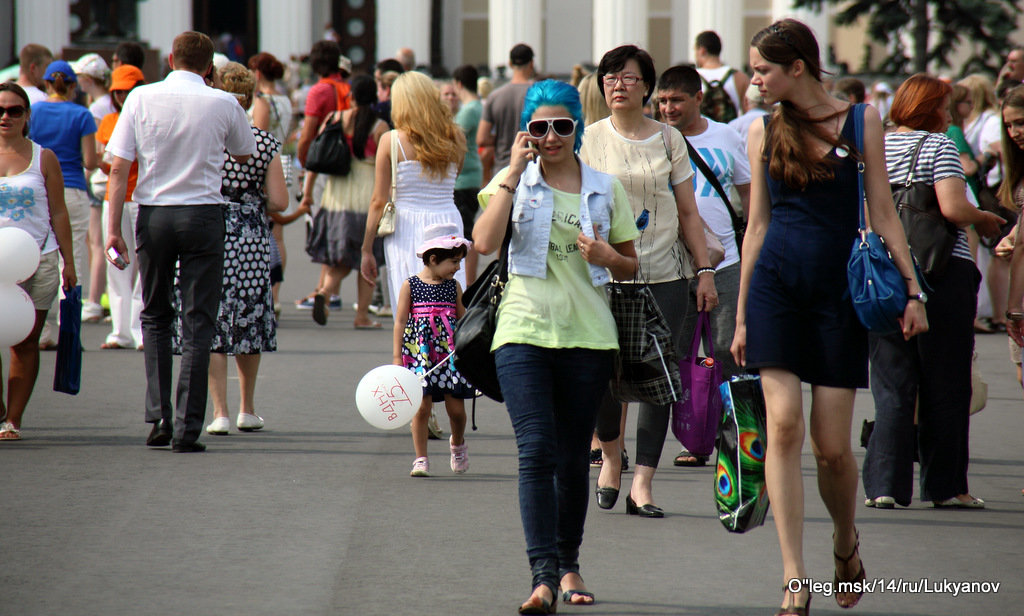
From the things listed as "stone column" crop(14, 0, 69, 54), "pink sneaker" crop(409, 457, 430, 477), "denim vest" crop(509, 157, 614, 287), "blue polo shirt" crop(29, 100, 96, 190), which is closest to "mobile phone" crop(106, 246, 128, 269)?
"pink sneaker" crop(409, 457, 430, 477)

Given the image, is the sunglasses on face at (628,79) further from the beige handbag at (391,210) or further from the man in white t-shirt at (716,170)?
the beige handbag at (391,210)

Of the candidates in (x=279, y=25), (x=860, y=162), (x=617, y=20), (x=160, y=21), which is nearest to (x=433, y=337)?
(x=860, y=162)

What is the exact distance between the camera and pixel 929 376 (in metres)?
6.35

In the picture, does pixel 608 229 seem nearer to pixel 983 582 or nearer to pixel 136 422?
pixel 983 582

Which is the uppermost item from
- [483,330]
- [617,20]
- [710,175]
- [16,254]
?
[617,20]

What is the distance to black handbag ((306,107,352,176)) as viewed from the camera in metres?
11.8

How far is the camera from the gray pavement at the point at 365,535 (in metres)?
4.91

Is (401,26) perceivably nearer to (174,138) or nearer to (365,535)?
(174,138)

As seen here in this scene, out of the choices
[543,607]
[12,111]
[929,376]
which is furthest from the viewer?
[12,111]

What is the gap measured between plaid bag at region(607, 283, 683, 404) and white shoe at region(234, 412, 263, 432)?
3555 mm

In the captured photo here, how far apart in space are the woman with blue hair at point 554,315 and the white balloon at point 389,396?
192cm

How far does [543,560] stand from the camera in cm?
461

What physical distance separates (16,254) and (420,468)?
8.15 feet

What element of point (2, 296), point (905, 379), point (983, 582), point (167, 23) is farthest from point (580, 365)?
point (167, 23)
